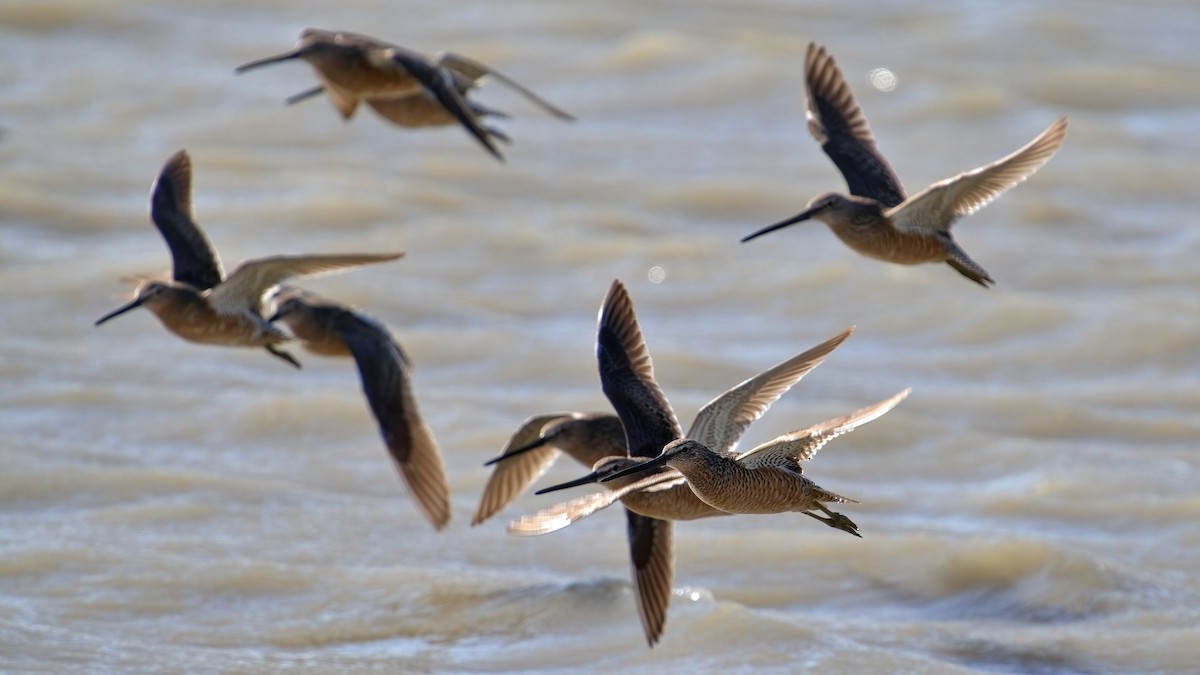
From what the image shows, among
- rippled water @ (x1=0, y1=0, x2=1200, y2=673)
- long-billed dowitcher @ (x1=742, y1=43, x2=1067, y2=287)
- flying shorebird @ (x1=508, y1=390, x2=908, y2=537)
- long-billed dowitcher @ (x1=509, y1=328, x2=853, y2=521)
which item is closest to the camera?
flying shorebird @ (x1=508, y1=390, x2=908, y2=537)

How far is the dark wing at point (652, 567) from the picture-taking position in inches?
220

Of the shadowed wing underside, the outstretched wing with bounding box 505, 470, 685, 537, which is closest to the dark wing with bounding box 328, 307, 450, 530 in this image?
the shadowed wing underside

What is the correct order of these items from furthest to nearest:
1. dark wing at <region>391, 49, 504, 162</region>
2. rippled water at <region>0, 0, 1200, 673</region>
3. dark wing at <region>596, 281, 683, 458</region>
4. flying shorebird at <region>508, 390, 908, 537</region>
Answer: rippled water at <region>0, 0, 1200, 673</region>
dark wing at <region>391, 49, 504, 162</region>
dark wing at <region>596, 281, 683, 458</region>
flying shorebird at <region>508, 390, 908, 537</region>

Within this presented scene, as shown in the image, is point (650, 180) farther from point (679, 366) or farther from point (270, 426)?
point (270, 426)

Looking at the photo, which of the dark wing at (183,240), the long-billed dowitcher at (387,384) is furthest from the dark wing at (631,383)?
the dark wing at (183,240)

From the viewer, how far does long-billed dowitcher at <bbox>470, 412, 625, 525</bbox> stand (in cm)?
592

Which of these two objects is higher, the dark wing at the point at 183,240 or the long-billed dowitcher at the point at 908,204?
the long-billed dowitcher at the point at 908,204

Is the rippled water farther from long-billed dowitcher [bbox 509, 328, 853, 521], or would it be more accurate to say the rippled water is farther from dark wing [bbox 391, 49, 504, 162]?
dark wing [bbox 391, 49, 504, 162]

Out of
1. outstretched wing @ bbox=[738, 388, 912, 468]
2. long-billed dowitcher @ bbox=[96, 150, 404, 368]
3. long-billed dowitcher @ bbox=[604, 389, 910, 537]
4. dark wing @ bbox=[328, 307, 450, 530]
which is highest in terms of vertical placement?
outstretched wing @ bbox=[738, 388, 912, 468]

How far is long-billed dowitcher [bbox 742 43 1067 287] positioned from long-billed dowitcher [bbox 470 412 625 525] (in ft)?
2.81

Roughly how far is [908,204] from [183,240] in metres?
2.37

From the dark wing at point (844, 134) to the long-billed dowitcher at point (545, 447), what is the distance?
1.08 metres

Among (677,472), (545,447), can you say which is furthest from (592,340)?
(677,472)

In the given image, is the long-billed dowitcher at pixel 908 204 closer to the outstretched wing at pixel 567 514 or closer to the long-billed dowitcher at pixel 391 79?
the long-billed dowitcher at pixel 391 79
